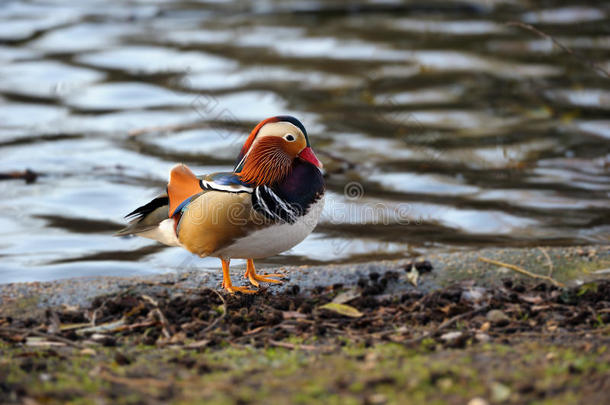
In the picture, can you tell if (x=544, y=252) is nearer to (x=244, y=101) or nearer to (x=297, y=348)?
(x=297, y=348)

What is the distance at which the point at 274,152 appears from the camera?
395 centimetres

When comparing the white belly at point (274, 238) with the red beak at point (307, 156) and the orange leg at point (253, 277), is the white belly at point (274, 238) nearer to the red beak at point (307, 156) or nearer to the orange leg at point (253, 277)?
the red beak at point (307, 156)

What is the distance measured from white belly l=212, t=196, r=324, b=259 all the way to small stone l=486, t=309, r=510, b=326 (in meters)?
0.96

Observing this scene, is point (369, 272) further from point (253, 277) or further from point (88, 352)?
point (88, 352)

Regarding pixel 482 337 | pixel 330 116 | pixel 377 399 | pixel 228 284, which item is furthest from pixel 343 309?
pixel 330 116

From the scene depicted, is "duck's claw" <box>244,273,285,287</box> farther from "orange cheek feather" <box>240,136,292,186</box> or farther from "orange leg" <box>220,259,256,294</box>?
"orange cheek feather" <box>240,136,292,186</box>

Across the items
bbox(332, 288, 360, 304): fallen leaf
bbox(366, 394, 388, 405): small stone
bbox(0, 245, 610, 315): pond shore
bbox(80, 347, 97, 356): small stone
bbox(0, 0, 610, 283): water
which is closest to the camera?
bbox(366, 394, 388, 405): small stone

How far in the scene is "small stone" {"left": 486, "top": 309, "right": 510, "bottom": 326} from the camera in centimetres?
384

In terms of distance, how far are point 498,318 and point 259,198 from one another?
4.15ft

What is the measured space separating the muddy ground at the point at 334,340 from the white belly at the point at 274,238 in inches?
12.2

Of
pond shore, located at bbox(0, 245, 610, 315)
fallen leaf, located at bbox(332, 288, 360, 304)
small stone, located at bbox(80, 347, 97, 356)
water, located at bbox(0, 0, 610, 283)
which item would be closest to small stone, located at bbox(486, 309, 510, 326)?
pond shore, located at bbox(0, 245, 610, 315)

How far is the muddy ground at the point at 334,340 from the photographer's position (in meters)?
2.96

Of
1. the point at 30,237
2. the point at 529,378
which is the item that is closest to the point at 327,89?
the point at 30,237

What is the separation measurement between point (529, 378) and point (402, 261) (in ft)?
6.14
